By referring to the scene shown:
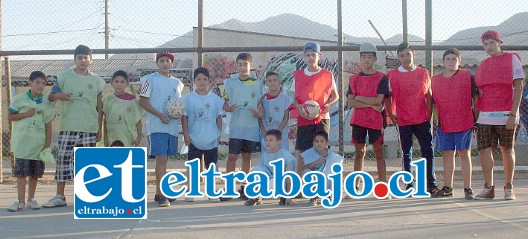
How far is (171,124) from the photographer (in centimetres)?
659

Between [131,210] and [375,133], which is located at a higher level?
[375,133]

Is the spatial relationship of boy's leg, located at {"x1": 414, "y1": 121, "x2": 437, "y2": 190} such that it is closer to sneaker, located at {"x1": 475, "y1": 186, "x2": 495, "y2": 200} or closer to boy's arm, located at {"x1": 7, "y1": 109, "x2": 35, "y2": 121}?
sneaker, located at {"x1": 475, "y1": 186, "x2": 495, "y2": 200}

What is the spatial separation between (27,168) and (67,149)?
0.43 m

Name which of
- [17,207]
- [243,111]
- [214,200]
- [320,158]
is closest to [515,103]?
[320,158]

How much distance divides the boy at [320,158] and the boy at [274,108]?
0.51 m

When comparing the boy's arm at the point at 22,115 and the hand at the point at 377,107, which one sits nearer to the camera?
the boy's arm at the point at 22,115

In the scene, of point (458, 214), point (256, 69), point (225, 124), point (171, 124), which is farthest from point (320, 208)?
point (256, 69)

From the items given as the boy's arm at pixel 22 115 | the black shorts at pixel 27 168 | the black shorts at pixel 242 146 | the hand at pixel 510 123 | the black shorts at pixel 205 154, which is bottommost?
the black shorts at pixel 27 168

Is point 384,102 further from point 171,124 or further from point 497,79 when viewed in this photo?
point 171,124

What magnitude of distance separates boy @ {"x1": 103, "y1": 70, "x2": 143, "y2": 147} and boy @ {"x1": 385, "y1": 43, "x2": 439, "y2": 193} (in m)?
2.73

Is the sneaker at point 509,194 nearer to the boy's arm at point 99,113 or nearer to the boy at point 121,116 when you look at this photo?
the boy at point 121,116

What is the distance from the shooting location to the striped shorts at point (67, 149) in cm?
643

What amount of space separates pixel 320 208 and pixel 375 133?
3.78ft

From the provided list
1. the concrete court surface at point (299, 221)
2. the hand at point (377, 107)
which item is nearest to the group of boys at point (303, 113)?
the hand at point (377, 107)
